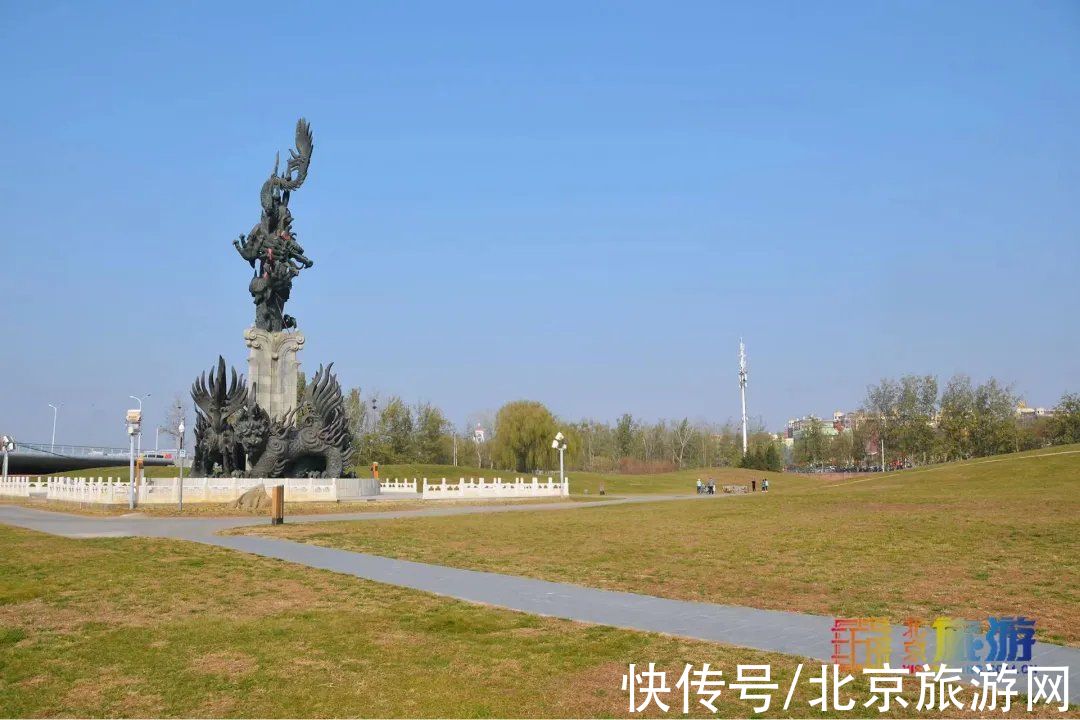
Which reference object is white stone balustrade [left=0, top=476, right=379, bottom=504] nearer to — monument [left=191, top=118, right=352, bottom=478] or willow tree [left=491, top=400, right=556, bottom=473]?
monument [left=191, top=118, right=352, bottom=478]

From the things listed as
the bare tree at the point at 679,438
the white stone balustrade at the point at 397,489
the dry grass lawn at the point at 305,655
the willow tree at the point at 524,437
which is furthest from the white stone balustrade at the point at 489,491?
the bare tree at the point at 679,438

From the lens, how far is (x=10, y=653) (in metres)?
8.81

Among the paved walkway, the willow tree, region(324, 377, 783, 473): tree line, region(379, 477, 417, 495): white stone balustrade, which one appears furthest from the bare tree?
the paved walkway

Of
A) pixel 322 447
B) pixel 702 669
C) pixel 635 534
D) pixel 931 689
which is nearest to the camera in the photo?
pixel 931 689

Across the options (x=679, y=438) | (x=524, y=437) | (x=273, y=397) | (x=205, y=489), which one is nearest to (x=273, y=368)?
(x=273, y=397)

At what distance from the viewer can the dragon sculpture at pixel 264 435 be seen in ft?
130

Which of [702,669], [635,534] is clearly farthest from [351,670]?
[635,534]

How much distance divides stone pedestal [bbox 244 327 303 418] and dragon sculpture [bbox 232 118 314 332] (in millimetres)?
851

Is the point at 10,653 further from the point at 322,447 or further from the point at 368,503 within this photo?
the point at 322,447

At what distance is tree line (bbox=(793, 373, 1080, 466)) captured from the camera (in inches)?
3118

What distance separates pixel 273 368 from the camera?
143 ft

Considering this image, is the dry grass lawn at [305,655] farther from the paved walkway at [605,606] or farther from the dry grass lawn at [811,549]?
the dry grass lawn at [811,549]

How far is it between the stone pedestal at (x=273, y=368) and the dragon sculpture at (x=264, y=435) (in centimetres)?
79

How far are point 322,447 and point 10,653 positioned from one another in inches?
1328
